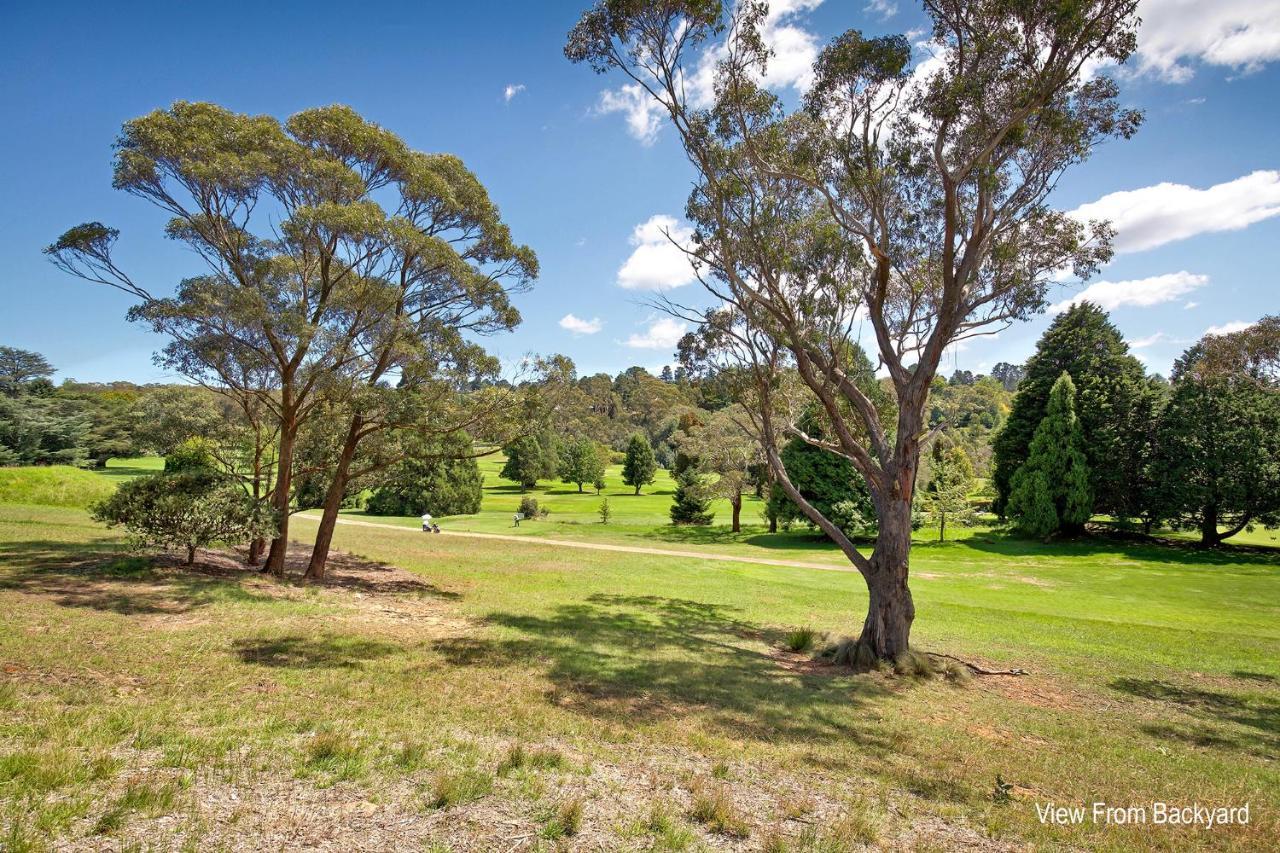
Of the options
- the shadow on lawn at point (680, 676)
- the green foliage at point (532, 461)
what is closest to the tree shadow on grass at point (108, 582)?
the shadow on lawn at point (680, 676)

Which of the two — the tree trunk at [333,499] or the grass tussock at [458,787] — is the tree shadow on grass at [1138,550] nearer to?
the tree trunk at [333,499]

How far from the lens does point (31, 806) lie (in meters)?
3.77

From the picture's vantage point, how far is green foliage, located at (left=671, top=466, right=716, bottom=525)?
39.2 m

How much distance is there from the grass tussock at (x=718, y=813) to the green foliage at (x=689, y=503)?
1334 inches

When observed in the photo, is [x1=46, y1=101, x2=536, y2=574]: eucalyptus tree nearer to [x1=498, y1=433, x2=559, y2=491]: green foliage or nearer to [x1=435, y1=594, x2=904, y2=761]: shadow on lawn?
[x1=435, y1=594, x2=904, y2=761]: shadow on lawn

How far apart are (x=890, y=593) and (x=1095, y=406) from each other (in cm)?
3080

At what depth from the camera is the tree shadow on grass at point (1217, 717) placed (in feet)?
25.4

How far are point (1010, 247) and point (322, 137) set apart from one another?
14836 mm

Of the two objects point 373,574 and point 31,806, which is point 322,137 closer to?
point 373,574

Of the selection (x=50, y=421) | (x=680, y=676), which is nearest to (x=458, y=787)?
(x=680, y=676)

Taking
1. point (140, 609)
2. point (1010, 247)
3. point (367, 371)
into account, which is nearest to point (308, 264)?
point (367, 371)

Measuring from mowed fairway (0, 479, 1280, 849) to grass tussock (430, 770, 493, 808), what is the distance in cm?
3

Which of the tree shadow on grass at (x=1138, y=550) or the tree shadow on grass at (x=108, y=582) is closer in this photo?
the tree shadow on grass at (x=108, y=582)

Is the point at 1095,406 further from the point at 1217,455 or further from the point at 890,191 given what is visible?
the point at 890,191
